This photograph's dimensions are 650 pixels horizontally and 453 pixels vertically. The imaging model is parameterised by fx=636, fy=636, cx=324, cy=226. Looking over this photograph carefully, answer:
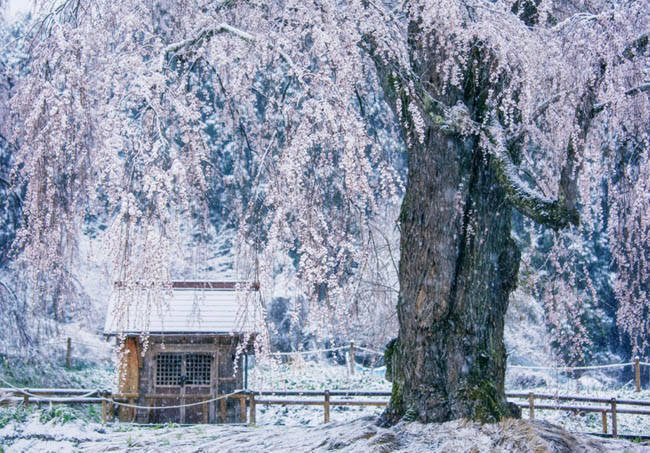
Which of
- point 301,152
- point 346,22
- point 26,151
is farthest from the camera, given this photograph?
point 346,22

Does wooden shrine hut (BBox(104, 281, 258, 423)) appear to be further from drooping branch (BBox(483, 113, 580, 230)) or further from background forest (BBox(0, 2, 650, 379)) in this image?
drooping branch (BBox(483, 113, 580, 230))

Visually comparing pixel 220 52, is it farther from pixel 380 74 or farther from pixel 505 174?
pixel 505 174

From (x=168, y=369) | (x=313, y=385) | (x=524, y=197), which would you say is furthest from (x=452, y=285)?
(x=313, y=385)

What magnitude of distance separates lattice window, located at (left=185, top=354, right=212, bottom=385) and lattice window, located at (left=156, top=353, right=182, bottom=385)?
160 millimetres

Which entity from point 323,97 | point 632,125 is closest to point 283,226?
point 323,97

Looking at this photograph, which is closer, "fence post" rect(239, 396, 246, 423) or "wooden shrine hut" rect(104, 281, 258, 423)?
"fence post" rect(239, 396, 246, 423)

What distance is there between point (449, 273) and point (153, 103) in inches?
120

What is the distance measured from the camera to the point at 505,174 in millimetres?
5180

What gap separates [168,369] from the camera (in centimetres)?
1137

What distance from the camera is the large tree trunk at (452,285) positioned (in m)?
5.62

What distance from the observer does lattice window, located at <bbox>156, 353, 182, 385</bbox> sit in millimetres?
11312

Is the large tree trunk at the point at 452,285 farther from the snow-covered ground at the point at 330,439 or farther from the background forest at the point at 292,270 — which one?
the background forest at the point at 292,270

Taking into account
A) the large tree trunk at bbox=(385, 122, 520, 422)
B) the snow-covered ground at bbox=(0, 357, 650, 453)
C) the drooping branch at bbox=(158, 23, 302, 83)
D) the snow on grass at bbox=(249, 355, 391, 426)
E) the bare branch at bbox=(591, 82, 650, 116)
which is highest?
the drooping branch at bbox=(158, 23, 302, 83)

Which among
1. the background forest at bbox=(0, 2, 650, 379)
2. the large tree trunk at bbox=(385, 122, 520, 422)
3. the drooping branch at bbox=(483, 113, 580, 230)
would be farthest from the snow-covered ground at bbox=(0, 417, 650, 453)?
the drooping branch at bbox=(483, 113, 580, 230)
